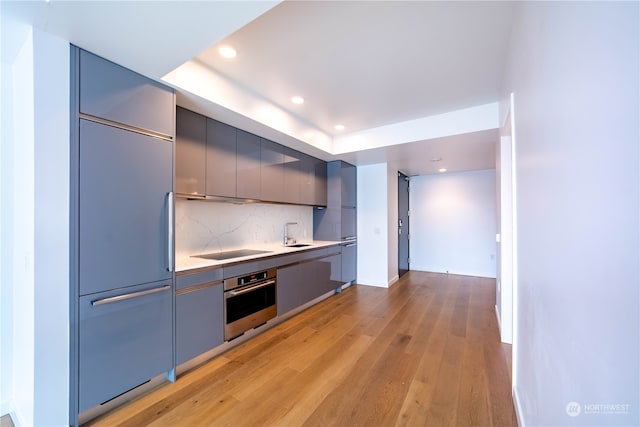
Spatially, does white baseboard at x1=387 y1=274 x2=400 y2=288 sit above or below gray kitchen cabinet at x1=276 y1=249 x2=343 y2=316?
below

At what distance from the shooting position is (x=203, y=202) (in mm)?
2957

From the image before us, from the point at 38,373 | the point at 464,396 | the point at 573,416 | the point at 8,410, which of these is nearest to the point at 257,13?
the point at 573,416

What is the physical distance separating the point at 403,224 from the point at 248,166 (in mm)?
4191

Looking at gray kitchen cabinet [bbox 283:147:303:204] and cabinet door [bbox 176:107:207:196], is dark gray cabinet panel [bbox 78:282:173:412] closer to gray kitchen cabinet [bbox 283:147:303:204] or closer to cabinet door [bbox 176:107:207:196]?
cabinet door [bbox 176:107:207:196]

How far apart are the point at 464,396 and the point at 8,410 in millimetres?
3082

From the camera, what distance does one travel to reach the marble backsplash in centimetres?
279

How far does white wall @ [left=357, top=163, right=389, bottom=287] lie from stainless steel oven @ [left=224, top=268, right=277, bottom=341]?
2393 mm

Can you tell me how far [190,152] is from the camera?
95.7 inches

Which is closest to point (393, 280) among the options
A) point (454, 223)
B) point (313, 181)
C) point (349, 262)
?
point (349, 262)

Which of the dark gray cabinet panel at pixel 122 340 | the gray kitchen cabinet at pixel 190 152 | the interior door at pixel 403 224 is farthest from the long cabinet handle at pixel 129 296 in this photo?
the interior door at pixel 403 224

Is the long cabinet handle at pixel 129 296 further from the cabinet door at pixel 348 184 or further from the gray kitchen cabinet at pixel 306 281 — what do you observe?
the cabinet door at pixel 348 184

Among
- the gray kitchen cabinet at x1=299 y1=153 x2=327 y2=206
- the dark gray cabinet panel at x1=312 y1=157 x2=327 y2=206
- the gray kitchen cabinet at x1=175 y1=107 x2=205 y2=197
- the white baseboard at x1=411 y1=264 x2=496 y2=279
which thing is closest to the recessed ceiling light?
the gray kitchen cabinet at x1=175 y1=107 x2=205 y2=197

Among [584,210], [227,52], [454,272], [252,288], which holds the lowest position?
[454,272]

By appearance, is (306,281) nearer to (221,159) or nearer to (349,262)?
(349,262)
